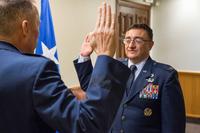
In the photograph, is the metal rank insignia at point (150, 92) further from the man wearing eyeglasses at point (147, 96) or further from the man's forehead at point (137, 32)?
the man's forehead at point (137, 32)

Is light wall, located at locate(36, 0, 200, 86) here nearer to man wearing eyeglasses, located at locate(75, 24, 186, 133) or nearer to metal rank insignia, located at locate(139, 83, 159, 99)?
man wearing eyeglasses, located at locate(75, 24, 186, 133)

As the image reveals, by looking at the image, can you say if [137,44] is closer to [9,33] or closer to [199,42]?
[9,33]

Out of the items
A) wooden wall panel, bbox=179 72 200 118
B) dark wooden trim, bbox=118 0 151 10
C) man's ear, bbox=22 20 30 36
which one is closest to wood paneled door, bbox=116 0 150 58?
dark wooden trim, bbox=118 0 151 10

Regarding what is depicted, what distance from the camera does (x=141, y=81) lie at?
6.75ft

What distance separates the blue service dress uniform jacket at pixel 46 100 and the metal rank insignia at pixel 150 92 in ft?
3.74

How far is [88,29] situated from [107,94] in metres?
3.51

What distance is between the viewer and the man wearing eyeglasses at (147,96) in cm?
186

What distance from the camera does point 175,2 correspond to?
20.9 ft

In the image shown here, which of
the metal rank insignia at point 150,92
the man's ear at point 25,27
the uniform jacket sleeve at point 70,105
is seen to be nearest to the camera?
the uniform jacket sleeve at point 70,105

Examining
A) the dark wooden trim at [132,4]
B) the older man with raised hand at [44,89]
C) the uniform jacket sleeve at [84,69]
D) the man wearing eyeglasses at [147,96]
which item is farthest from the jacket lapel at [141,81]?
the dark wooden trim at [132,4]

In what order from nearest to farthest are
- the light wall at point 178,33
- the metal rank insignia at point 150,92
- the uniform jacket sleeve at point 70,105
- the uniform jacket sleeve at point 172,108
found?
the uniform jacket sleeve at point 70,105, the uniform jacket sleeve at point 172,108, the metal rank insignia at point 150,92, the light wall at point 178,33

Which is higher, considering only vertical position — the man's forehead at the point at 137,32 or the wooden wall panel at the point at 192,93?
the man's forehead at the point at 137,32

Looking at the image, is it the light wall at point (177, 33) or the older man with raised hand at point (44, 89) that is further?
the light wall at point (177, 33)

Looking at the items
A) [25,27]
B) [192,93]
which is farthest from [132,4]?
[25,27]
